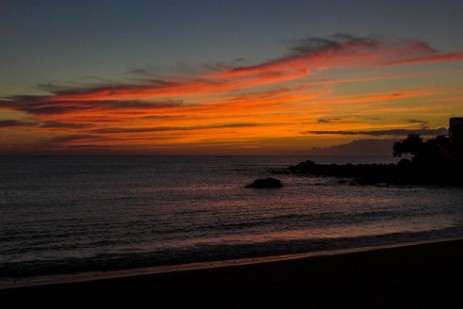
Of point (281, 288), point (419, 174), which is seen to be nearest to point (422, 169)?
point (419, 174)

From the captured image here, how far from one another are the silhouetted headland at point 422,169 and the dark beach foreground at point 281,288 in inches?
1973

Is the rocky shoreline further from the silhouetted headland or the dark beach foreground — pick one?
the dark beach foreground

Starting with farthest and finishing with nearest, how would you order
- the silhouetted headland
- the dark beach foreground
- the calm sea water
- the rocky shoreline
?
the silhouetted headland → the rocky shoreline → the calm sea water → the dark beach foreground

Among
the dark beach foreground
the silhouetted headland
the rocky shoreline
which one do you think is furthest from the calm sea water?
the silhouetted headland

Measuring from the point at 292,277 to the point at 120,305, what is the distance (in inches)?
185

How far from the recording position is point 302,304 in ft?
30.3

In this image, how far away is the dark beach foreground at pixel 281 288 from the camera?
9.41m

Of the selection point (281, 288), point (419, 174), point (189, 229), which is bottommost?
point (189, 229)

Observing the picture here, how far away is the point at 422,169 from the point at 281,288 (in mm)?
62200

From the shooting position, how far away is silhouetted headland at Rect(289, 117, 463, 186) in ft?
197

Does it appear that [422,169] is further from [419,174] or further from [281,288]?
[281,288]

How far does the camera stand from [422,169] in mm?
66000

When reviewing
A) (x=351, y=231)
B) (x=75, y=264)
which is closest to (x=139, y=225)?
(x=75, y=264)

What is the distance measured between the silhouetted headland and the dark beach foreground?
50.1m
